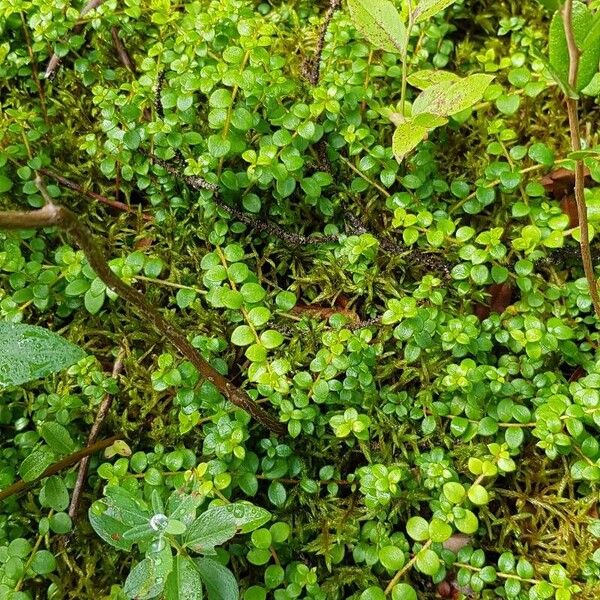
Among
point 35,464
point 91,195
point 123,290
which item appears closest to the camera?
point 123,290

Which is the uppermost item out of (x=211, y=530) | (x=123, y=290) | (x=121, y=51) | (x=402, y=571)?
(x=121, y=51)

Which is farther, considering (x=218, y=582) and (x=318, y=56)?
(x=318, y=56)

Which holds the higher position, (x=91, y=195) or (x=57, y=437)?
(x=91, y=195)

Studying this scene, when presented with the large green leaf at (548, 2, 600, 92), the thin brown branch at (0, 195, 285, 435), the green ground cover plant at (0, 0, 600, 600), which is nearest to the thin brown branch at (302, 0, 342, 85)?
the green ground cover plant at (0, 0, 600, 600)

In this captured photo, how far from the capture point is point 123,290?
1160mm

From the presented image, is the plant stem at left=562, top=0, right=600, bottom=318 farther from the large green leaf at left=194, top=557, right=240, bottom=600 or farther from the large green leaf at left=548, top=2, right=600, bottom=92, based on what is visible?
the large green leaf at left=194, top=557, right=240, bottom=600

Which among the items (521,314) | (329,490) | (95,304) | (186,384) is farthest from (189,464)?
(521,314)

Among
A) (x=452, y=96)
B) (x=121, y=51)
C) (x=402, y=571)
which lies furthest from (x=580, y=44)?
(x=121, y=51)

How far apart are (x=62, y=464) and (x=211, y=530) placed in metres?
0.47

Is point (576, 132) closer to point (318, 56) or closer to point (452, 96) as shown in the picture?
point (452, 96)

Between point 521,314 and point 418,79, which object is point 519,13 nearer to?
point 418,79

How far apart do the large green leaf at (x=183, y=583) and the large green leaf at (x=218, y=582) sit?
0.08m

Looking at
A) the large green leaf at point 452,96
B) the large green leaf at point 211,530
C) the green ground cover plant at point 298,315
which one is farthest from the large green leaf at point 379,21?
the large green leaf at point 211,530

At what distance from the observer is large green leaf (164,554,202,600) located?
127cm
